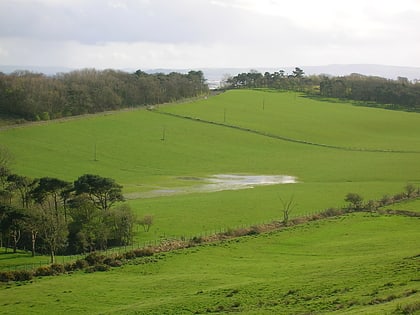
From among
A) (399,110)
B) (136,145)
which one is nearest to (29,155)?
(136,145)

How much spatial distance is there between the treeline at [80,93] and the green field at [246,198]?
8.26m

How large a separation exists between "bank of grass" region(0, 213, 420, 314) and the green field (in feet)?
0.31

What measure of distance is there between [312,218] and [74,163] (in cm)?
4719

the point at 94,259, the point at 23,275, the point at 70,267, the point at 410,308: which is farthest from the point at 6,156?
the point at 410,308

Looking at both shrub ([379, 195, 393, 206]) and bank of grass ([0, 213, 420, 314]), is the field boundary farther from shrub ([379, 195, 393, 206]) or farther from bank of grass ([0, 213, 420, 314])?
bank of grass ([0, 213, 420, 314])

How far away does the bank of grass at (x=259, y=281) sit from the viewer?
26609 mm

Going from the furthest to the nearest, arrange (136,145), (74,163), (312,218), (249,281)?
(136,145)
(74,163)
(312,218)
(249,281)

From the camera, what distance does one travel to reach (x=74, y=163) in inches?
3499

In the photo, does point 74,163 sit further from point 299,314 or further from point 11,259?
point 299,314

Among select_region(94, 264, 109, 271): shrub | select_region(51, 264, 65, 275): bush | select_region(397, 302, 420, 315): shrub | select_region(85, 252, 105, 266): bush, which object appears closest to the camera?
select_region(397, 302, 420, 315): shrub

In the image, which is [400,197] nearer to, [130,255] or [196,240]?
[196,240]

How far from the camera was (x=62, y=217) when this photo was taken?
49.0m

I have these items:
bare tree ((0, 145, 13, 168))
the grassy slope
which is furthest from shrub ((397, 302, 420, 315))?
bare tree ((0, 145, 13, 168))

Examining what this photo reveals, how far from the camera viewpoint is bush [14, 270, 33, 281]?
38.1 meters
